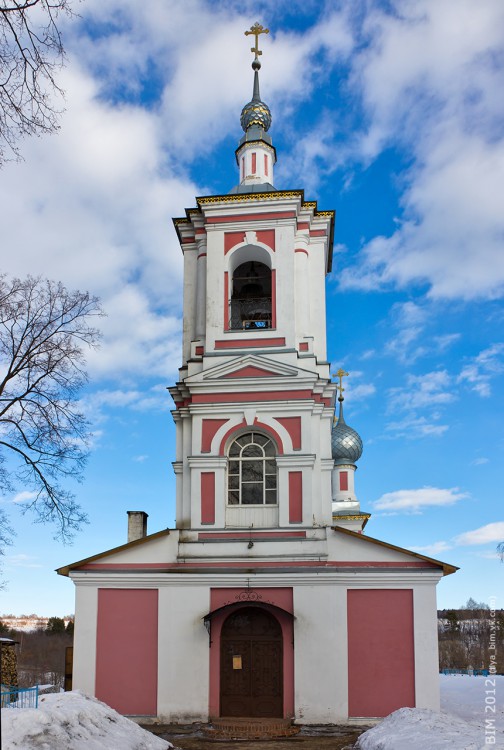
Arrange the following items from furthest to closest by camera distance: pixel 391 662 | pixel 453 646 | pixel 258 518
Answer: pixel 453 646
pixel 258 518
pixel 391 662

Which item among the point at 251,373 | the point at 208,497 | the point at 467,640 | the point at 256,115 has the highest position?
the point at 256,115

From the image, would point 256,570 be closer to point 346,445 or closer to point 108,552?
point 108,552

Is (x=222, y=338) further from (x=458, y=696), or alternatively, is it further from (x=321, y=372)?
(x=458, y=696)

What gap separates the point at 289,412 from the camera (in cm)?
1675

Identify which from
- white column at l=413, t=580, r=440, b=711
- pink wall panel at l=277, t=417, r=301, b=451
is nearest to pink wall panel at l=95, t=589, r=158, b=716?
pink wall panel at l=277, t=417, r=301, b=451

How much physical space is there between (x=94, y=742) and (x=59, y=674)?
5252cm

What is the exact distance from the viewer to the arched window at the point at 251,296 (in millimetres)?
18859

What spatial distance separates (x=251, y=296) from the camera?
19375 mm

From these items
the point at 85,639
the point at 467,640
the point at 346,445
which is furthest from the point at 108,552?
the point at 467,640

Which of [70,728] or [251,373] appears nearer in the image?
[70,728]

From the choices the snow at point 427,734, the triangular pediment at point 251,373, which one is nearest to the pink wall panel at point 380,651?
the snow at point 427,734

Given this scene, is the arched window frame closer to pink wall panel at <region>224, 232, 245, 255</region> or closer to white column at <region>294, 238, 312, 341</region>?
pink wall panel at <region>224, 232, 245, 255</region>

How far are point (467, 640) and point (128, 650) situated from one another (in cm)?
5821

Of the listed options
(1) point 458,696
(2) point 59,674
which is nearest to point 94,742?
(1) point 458,696
